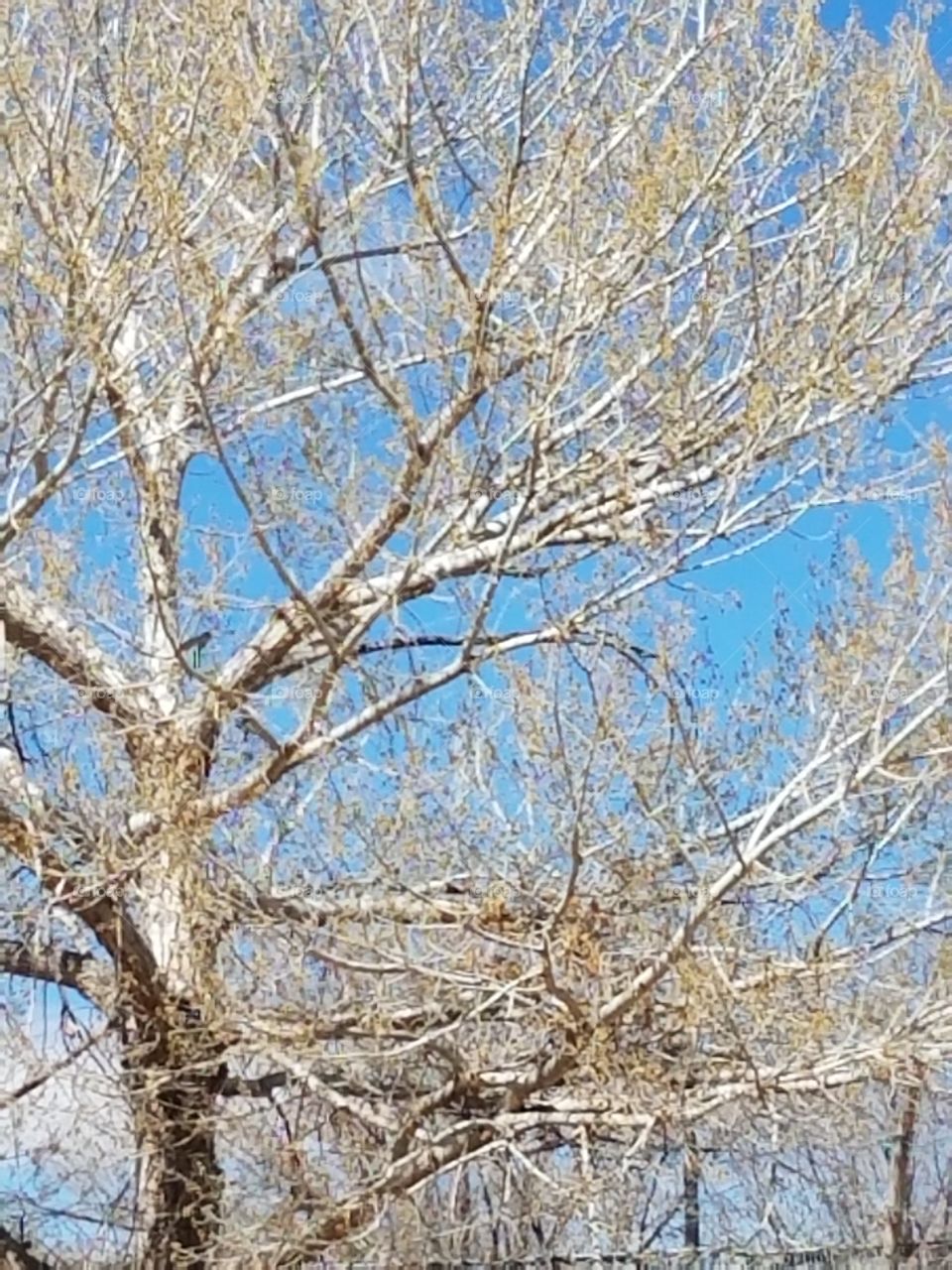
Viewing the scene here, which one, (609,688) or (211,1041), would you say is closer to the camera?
(609,688)

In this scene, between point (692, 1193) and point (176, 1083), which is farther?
point (692, 1193)

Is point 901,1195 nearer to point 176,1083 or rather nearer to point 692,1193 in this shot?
point 692,1193

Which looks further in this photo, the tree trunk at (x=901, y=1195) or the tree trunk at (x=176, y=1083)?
the tree trunk at (x=901, y=1195)

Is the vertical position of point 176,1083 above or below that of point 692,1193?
above

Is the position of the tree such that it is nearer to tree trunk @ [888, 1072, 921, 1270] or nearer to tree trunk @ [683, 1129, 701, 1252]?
tree trunk @ [683, 1129, 701, 1252]

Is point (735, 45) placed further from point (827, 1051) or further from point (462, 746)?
point (827, 1051)

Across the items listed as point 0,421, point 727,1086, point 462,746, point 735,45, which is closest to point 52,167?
point 0,421

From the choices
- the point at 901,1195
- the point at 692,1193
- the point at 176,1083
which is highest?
the point at 901,1195

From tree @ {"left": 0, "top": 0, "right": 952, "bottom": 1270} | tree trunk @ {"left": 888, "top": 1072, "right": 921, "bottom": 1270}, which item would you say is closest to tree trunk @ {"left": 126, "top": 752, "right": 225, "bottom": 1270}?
tree @ {"left": 0, "top": 0, "right": 952, "bottom": 1270}

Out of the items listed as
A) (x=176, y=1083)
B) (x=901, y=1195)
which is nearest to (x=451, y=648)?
(x=176, y=1083)

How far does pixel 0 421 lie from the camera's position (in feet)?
15.4

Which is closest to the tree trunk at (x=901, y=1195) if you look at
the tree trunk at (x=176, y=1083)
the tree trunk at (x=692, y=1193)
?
the tree trunk at (x=692, y=1193)

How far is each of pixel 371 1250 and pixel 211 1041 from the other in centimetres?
92

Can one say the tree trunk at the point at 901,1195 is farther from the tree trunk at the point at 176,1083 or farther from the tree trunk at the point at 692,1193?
the tree trunk at the point at 176,1083
